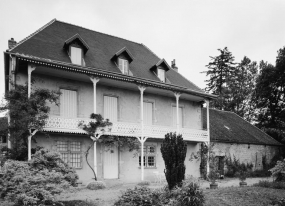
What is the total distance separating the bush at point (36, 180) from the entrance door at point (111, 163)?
785 centimetres

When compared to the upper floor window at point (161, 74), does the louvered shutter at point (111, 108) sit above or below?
below

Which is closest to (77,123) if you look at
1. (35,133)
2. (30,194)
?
(35,133)

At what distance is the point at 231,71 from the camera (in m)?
41.0

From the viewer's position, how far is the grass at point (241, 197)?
1181 centimetres

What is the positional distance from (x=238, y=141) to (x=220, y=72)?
54.9 feet

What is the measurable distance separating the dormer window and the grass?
1002 cm

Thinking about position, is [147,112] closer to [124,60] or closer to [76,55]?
[124,60]

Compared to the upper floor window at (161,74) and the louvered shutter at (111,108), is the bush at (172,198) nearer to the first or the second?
the louvered shutter at (111,108)

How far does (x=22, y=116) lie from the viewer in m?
14.7

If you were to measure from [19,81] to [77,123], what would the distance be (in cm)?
354

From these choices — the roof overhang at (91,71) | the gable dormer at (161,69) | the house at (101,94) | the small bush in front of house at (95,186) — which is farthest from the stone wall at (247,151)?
the small bush in front of house at (95,186)

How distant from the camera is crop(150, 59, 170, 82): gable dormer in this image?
22047mm

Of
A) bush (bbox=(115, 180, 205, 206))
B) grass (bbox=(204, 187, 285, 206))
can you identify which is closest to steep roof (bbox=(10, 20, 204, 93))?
bush (bbox=(115, 180, 205, 206))

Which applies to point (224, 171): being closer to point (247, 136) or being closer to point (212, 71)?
point (247, 136)
